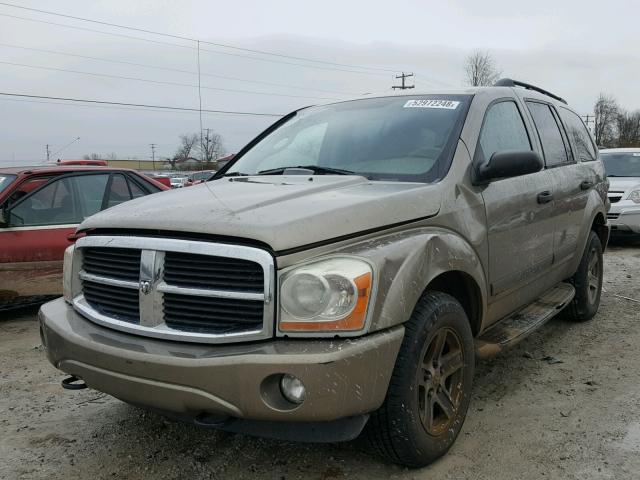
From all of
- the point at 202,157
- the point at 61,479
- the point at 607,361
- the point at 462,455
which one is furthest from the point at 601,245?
the point at 202,157

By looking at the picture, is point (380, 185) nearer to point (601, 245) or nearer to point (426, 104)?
point (426, 104)

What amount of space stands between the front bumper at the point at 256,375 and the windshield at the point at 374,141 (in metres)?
1.17

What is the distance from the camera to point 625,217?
9.55 meters

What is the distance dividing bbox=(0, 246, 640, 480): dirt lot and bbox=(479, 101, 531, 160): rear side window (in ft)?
5.01

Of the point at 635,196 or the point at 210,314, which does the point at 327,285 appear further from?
the point at 635,196

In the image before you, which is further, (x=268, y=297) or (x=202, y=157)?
(x=202, y=157)

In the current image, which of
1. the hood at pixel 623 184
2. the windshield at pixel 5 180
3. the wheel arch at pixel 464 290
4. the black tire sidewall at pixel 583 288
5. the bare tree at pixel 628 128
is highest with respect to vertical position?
the bare tree at pixel 628 128

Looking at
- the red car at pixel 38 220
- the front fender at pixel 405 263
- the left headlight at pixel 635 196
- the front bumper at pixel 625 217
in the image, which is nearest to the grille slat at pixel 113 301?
the front fender at pixel 405 263

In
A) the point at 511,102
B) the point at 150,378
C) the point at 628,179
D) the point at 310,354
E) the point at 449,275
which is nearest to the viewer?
the point at 310,354

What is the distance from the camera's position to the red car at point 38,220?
5.35 meters

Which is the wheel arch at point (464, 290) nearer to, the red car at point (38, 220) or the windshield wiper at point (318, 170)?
the windshield wiper at point (318, 170)

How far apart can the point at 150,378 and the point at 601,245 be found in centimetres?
464

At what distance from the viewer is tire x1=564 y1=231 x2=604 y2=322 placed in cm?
502

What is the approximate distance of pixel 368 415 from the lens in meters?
2.41
